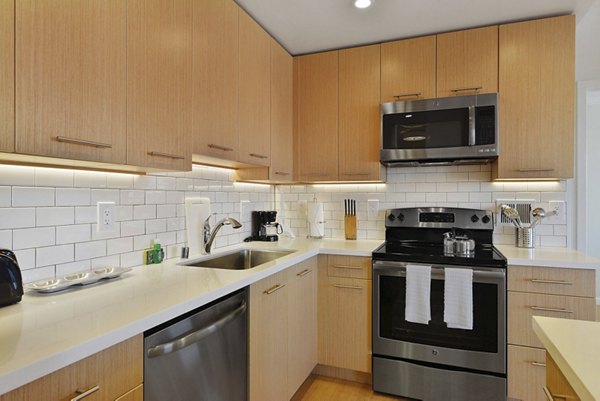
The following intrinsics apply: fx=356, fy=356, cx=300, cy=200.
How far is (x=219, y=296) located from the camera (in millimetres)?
1296

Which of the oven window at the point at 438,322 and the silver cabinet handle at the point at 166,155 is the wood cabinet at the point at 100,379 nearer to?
→ the silver cabinet handle at the point at 166,155

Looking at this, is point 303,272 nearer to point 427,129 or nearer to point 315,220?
point 315,220

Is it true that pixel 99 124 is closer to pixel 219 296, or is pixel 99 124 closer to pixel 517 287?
pixel 219 296

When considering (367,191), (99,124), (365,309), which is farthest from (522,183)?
(99,124)

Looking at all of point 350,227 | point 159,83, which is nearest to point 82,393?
point 159,83

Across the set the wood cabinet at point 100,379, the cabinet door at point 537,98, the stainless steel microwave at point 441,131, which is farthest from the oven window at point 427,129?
the wood cabinet at point 100,379

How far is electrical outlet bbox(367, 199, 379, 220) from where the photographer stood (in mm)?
2852

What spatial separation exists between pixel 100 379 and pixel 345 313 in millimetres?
1707

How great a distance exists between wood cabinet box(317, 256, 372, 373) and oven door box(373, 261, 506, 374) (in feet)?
0.25

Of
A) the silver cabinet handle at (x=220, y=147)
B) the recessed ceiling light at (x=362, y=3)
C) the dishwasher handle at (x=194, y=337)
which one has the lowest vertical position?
the dishwasher handle at (x=194, y=337)

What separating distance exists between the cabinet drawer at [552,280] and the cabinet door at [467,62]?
3.79ft

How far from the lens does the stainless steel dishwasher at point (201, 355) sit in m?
1.06

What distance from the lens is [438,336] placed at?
2115mm

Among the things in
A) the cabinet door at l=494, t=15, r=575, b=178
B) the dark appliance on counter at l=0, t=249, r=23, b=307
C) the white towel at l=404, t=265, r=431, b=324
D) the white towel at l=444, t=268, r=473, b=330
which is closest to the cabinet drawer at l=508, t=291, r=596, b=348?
the white towel at l=444, t=268, r=473, b=330
